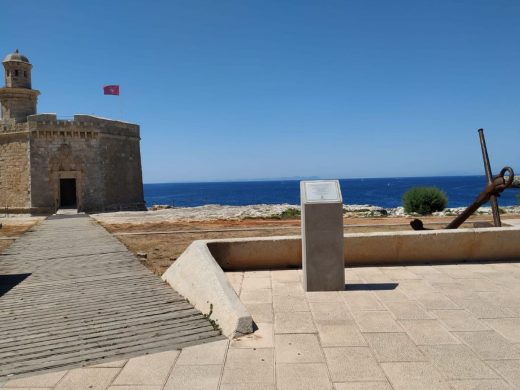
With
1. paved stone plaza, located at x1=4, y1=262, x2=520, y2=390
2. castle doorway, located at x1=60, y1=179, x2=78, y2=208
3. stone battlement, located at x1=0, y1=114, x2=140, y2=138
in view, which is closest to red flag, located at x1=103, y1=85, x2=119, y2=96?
stone battlement, located at x1=0, y1=114, x2=140, y2=138

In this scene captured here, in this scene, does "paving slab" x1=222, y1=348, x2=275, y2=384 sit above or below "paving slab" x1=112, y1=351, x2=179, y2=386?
above

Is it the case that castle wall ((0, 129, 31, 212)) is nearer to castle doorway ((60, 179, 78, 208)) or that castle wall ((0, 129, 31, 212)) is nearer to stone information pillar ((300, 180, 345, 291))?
castle doorway ((60, 179, 78, 208))

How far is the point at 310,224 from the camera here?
5578 mm

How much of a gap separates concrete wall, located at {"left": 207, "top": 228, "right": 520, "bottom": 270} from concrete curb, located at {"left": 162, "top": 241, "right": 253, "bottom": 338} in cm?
82

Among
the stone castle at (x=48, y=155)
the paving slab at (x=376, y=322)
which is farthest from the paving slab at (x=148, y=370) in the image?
the stone castle at (x=48, y=155)

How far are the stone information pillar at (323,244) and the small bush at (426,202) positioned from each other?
2097 cm

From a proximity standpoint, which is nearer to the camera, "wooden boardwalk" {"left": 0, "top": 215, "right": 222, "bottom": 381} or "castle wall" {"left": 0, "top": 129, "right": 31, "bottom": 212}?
"wooden boardwalk" {"left": 0, "top": 215, "right": 222, "bottom": 381}

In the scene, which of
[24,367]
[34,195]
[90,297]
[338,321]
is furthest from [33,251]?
[34,195]

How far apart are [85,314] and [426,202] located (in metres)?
23.4

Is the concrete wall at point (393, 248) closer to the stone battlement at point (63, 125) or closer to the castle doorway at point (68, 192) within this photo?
the stone battlement at point (63, 125)

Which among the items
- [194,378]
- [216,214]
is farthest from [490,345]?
[216,214]

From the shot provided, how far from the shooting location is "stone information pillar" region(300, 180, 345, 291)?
5547 mm

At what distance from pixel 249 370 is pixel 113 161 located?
26025 mm

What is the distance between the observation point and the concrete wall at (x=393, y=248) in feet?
22.7
